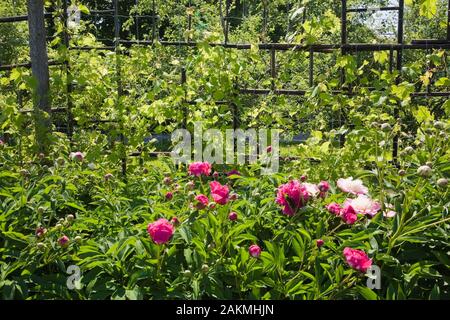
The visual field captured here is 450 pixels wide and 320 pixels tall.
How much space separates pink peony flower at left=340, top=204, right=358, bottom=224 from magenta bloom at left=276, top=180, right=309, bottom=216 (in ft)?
0.44

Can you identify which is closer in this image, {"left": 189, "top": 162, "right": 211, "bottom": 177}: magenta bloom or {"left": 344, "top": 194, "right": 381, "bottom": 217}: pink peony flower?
{"left": 344, "top": 194, "right": 381, "bottom": 217}: pink peony flower

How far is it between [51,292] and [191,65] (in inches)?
79.7

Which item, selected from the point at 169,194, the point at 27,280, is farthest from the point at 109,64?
the point at 27,280

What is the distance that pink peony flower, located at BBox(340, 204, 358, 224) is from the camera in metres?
1.81

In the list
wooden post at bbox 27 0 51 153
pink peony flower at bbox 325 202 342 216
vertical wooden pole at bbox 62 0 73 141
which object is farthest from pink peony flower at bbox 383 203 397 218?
vertical wooden pole at bbox 62 0 73 141

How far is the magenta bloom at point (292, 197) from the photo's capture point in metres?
1.88

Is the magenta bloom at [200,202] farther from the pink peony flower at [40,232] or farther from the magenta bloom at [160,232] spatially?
the pink peony flower at [40,232]

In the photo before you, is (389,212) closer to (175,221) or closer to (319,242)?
(319,242)

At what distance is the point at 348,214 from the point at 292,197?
0.18 metres

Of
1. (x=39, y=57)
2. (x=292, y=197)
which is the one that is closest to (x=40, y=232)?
(x=292, y=197)

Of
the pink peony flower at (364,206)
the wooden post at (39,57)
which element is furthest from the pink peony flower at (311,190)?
the wooden post at (39,57)

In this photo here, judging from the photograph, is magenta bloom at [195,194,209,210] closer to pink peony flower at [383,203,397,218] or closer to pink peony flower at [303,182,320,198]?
pink peony flower at [303,182,320,198]

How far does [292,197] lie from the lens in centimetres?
189

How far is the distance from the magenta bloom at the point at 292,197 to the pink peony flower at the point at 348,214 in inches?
5.2
